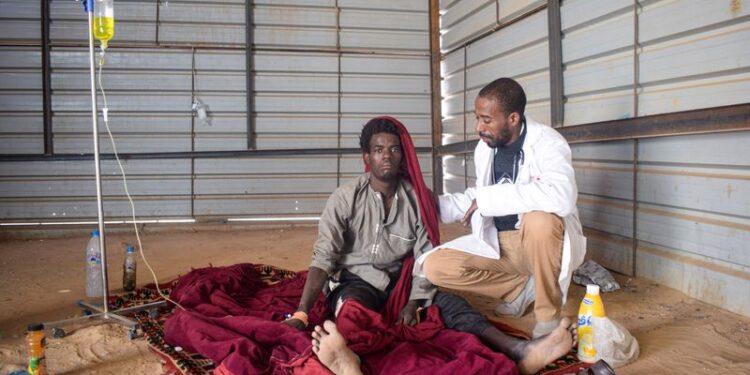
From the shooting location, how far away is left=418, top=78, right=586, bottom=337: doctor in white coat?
271 centimetres

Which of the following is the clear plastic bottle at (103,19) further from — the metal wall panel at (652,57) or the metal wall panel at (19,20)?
the metal wall panel at (19,20)

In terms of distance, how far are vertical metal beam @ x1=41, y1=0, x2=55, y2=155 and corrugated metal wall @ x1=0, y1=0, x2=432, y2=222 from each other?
2.9 inches

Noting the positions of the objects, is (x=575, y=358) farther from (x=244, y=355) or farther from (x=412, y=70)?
(x=412, y=70)

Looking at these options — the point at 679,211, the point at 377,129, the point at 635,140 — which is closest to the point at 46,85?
the point at 377,129

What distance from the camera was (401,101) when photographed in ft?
26.0

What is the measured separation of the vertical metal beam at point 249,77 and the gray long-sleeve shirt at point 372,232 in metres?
4.78

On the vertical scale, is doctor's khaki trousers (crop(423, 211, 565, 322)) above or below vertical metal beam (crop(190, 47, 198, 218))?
below

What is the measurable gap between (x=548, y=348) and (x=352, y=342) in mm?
820

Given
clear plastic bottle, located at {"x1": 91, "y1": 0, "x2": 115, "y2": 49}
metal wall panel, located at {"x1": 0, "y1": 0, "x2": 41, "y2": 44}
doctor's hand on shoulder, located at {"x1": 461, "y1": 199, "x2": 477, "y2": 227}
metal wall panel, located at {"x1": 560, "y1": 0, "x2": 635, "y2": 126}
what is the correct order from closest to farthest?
1. doctor's hand on shoulder, located at {"x1": 461, "y1": 199, "x2": 477, "y2": 227}
2. clear plastic bottle, located at {"x1": 91, "y1": 0, "x2": 115, "y2": 49}
3. metal wall panel, located at {"x1": 560, "y1": 0, "x2": 635, "y2": 126}
4. metal wall panel, located at {"x1": 0, "y1": 0, "x2": 41, "y2": 44}

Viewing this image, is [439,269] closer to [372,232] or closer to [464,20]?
[372,232]

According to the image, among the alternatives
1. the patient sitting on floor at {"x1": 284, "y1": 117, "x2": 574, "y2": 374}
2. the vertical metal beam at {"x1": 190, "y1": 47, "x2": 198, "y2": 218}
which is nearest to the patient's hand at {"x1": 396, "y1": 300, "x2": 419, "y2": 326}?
the patient sitting on floor at {"x1": 284, "y1": 117, "x2": 574, "y2": 374}

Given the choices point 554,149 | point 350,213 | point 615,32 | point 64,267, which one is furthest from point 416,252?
point 64,267

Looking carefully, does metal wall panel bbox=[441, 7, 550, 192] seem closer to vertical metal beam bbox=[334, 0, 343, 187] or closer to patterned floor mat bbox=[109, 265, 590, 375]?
vertical metal beam bbox=[334, 0, 343, 187]

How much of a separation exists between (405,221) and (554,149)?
89cm
